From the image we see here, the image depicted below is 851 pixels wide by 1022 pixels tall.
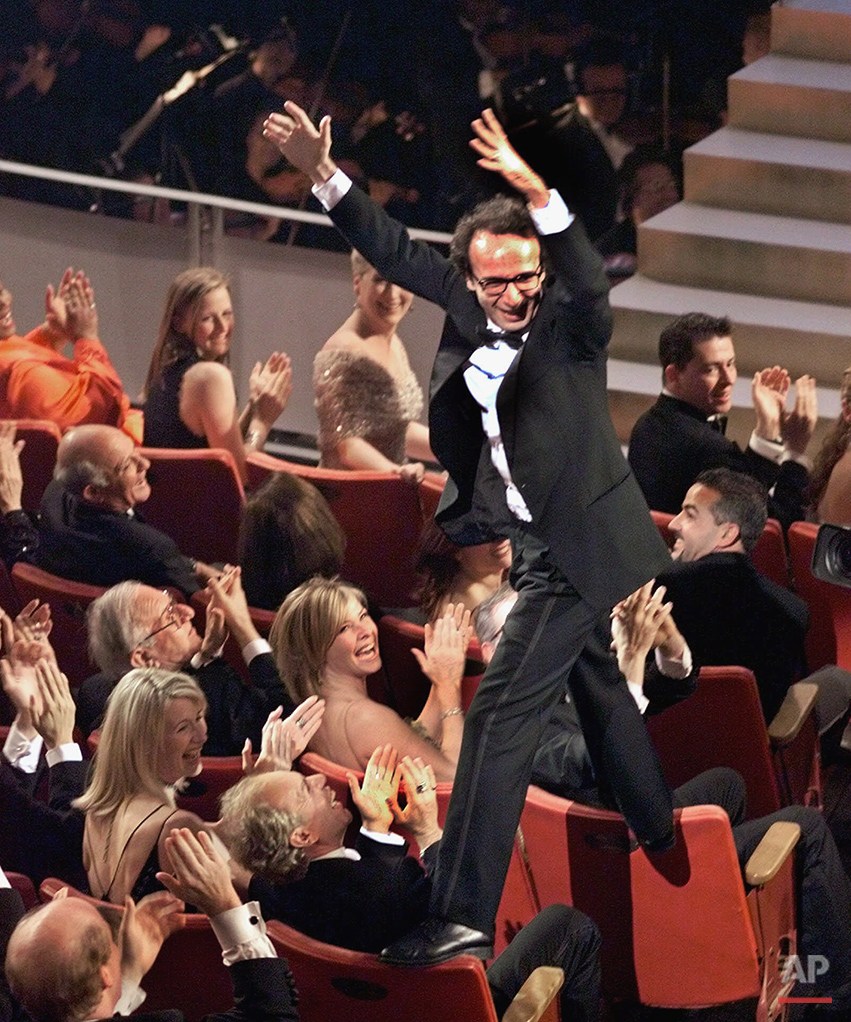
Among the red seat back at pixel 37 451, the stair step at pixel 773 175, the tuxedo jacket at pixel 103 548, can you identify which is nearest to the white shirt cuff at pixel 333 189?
the tuxedo jacket at pixel 103 548

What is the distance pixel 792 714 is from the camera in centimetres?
315

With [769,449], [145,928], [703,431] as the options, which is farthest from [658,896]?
[769,449]

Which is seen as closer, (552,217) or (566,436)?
(552,217)

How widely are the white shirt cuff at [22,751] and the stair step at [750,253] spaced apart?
141 inches

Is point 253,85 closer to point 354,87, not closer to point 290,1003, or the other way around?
point 354,87

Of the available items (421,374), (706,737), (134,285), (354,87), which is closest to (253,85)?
(354,87)

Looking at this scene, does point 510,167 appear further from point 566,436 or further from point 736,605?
point 736,605

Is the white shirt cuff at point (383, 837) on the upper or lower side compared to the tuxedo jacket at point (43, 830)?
upper

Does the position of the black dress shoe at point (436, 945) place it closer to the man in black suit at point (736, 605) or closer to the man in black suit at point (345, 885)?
the man in black suit at point (345, 885)

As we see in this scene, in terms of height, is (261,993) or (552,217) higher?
(552,217)

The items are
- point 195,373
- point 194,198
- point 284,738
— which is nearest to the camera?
point 284,738

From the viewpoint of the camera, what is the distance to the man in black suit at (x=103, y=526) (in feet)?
11.6

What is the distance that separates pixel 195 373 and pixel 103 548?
884mm

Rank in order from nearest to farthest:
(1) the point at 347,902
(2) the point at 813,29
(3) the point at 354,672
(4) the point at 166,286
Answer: (1) the point at 347,902 < (3) the point at 354,672 < (4) the point at 166,286 < (2) the point at 813,29
